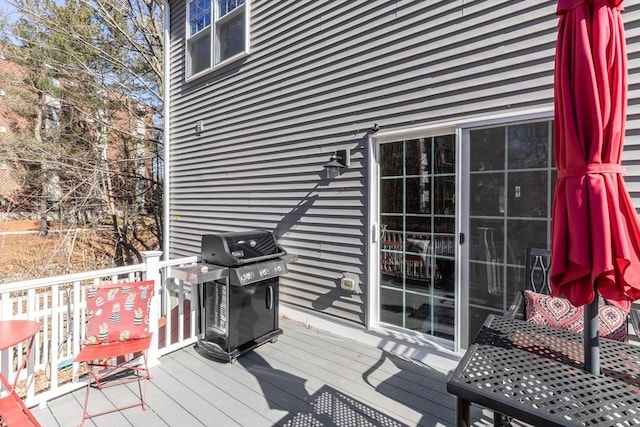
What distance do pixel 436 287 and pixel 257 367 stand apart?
181cm

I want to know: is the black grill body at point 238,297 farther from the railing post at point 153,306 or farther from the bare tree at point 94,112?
the bare tree at point 94,112

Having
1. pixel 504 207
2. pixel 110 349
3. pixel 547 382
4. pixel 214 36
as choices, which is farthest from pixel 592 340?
pixel 214 36

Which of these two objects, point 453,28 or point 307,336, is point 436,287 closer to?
point 307,336

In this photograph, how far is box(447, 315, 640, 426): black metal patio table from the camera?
1.09 metres

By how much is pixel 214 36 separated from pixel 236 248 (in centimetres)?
397

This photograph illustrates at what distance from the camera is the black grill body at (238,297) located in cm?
309

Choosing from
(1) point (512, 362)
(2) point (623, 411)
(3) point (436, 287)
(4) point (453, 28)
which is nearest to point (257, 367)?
(3) point (436, 287)

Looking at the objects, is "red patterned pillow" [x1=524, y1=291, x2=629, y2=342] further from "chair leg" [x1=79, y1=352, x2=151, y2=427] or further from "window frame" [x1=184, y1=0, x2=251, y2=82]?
"window frame" [x1=184, y1=0, x2=251, y2=82]

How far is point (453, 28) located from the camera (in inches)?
116

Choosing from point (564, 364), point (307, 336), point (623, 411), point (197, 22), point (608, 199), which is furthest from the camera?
point (197, 22)

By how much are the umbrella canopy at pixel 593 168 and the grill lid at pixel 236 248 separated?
255 cm

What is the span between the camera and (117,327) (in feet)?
8.47

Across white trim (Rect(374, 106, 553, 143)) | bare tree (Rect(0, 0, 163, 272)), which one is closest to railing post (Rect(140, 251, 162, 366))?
white trim (Rect(374, 106, 553, 143))

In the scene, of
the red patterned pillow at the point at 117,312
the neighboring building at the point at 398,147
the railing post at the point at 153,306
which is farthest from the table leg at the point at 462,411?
the railing post at the point at 153,306
